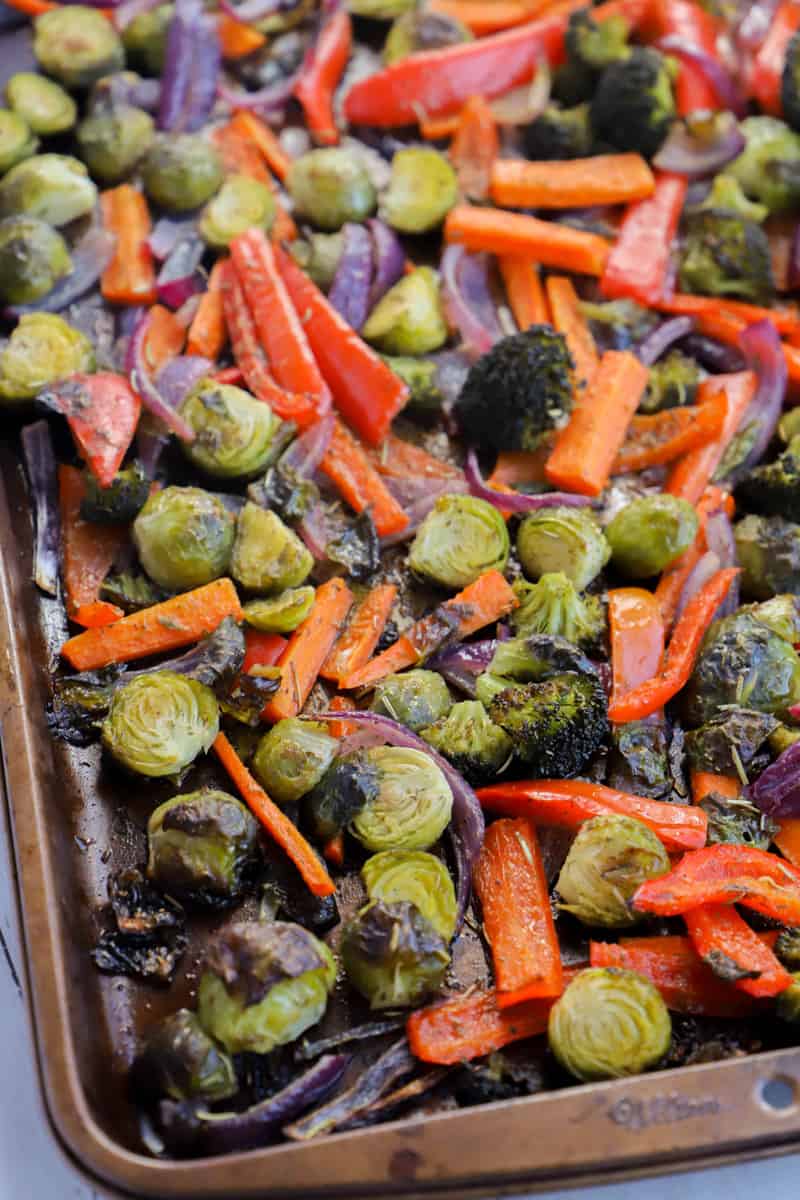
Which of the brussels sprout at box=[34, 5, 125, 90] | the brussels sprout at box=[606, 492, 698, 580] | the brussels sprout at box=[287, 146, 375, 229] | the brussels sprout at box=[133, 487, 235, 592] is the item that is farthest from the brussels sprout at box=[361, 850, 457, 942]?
the brussels sprout at box=[34, 5, 125, 90]

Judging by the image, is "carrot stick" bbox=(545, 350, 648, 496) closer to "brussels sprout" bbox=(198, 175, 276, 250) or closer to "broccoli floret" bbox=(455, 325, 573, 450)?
"broccoli floret" bbox=(455, 325, 573, 450)

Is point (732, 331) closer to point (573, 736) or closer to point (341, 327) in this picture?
point (341, 327)

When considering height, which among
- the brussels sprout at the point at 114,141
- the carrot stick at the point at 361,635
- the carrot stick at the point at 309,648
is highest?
the brussels sprout at the point at 114,141

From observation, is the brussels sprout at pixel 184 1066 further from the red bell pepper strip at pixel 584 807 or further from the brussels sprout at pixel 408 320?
the brussels sprout at pixel 408 320

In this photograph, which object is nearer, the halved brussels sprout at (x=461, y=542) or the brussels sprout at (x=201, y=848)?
the brussels sprout at (x=201, y=848)

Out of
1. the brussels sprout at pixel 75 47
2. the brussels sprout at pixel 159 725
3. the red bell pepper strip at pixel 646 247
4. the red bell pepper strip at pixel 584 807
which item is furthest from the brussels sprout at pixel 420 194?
the red bell pepper strip at pixel 584 807

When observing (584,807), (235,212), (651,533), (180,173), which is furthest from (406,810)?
(180,173)
